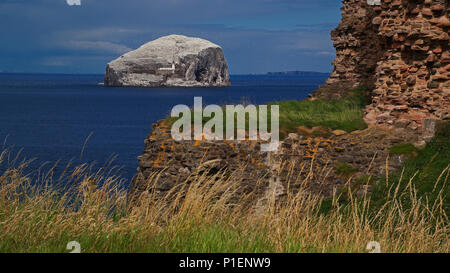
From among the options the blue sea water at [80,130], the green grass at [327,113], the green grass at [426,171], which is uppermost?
the green grass at [327,113]

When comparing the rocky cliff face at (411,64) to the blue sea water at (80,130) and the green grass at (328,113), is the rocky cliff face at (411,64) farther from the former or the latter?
the blue sea water at (80,130)

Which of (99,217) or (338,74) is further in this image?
(338,74)

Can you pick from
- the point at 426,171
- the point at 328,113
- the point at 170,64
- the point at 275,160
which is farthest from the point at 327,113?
the point at 170,64

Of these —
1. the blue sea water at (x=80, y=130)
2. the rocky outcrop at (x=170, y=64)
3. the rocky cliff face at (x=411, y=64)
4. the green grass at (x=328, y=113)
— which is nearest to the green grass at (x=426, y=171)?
the rocky cliff face at (x=411, y=64)

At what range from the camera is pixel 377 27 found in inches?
589

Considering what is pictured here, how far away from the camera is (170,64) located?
164m

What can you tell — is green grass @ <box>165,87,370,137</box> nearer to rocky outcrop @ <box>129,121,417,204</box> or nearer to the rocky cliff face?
rocky outcrop @ <box>129,121,417,204</box>

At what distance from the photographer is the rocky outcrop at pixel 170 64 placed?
164 metres

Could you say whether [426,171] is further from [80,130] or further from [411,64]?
[80,130]

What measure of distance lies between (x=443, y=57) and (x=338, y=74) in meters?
5.04

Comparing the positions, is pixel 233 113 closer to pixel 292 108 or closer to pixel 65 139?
pixel 292 108

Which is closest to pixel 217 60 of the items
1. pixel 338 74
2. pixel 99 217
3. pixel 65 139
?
pixel 65 139

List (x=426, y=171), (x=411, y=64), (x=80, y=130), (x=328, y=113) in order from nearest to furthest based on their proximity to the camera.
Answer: (x=426, y=171) < (x=411, y=64) < (x=328, y=113) < (x=80, y=130)
